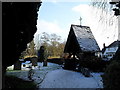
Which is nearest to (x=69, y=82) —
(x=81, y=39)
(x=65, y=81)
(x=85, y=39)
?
(x=65, y=81)

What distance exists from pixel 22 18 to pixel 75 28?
13435mm

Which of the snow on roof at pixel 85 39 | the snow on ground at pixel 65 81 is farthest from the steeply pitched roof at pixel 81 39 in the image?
the snow on ground at pixel 65 81

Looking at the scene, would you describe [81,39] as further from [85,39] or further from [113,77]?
[113,77]

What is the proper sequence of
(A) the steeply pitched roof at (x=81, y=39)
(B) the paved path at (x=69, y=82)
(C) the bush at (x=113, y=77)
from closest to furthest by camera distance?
(C) the bush at (x=113, y=77) → (B) the paved path at (x=69, y=82) → (A) the steeply pitched roof at (x=81, y=39)

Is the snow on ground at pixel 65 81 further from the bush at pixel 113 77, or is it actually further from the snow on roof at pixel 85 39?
the snow on roof at pixel 85 39

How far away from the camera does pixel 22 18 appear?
7930 mm

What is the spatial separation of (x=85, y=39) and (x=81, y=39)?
2.32 feet

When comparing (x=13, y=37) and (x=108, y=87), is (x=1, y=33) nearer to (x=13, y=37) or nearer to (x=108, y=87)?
(x=13, y=37)

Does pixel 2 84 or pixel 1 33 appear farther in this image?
pixel 2 84

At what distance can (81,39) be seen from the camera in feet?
64.8

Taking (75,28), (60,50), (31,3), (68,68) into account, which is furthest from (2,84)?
(60,50)

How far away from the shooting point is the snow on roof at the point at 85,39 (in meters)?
19.3

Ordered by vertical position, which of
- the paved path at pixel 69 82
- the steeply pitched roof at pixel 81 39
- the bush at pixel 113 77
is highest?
the steeply pitched roof at pixel 81 39

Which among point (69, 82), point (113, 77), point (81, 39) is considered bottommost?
point (69, 82)
